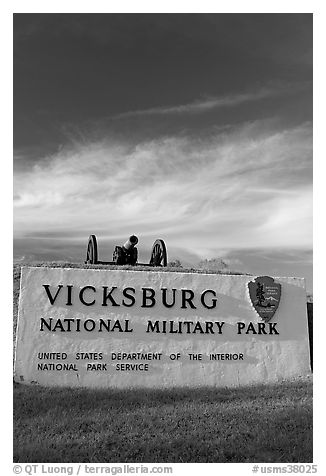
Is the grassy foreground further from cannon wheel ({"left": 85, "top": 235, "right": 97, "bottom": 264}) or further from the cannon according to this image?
cannon wheel ({"left": 85, "top": 235, "right": 97, "bottom": 264})

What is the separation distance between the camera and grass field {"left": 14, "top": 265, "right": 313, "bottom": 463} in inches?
314

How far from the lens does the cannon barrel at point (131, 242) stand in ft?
52.0

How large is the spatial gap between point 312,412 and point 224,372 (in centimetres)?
215

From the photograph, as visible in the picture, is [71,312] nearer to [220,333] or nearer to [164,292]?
[164,292]

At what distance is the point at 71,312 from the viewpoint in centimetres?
1102

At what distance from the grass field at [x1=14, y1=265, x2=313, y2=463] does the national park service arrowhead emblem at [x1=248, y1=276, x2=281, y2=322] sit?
1778mm

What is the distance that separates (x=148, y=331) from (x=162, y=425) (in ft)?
8.71

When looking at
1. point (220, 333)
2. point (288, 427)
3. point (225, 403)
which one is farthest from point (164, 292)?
point (288, 427)

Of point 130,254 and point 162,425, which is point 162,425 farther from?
point 130,254

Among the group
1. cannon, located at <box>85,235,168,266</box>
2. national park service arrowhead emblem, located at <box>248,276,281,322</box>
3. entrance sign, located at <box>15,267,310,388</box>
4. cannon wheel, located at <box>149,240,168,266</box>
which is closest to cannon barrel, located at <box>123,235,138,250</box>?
cannon, located at <box>85,235,168,266</box>

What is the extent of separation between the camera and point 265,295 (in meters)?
12.0

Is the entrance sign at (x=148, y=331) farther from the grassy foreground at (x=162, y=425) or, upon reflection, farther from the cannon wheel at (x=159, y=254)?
the cannon wheel at (x=159, y=254)
